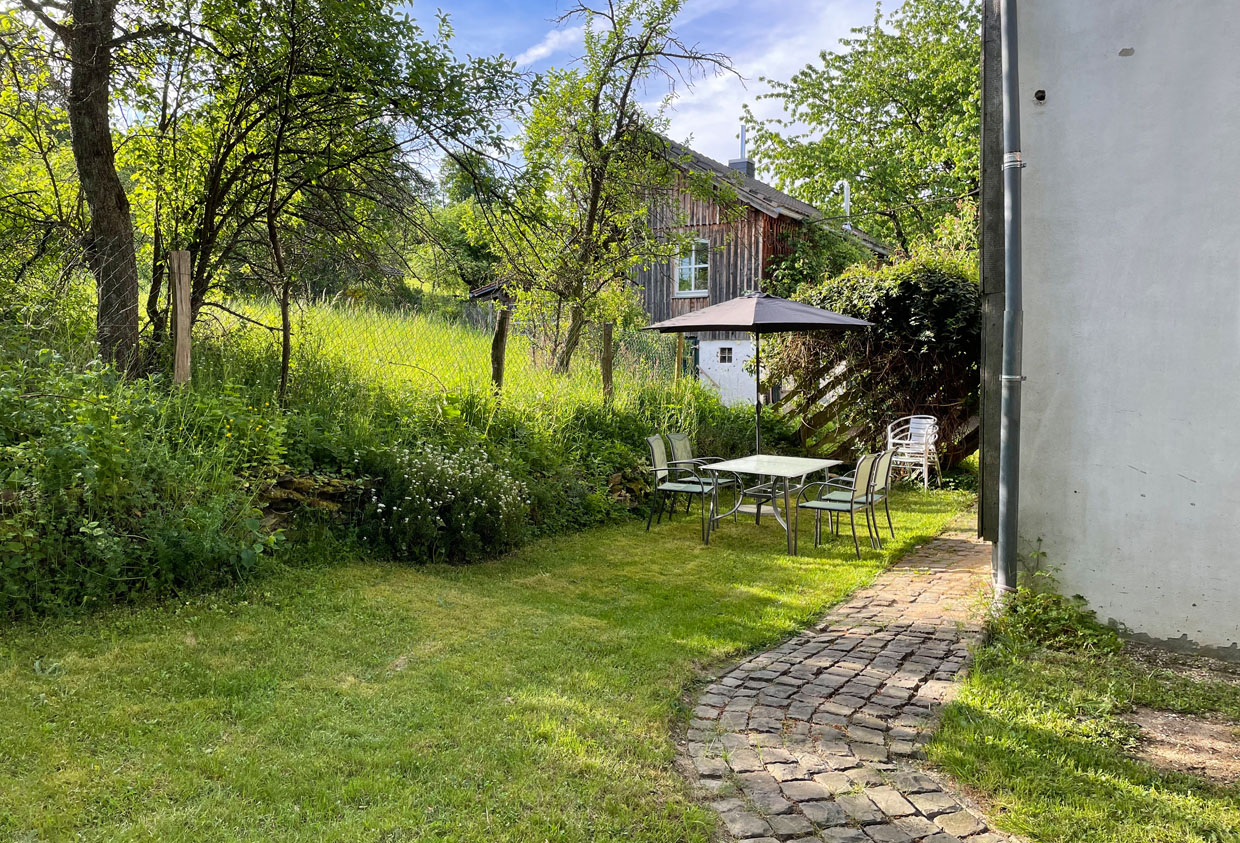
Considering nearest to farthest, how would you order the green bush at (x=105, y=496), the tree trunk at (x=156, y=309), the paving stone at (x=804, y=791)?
the paving stone at (x=804, y=791) → the green bush at (x=105, y=496) → the tree trunk at (x=156, y=309)

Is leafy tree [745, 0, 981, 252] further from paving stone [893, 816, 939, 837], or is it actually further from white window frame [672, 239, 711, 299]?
paving stone [893, 816, 939, 837]

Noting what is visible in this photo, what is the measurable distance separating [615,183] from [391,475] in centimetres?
577

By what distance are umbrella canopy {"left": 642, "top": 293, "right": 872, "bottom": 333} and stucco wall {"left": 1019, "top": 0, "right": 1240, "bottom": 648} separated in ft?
10.1

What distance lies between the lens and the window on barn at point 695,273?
1811 centimetres

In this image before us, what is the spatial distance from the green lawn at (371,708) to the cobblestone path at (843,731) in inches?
7.7

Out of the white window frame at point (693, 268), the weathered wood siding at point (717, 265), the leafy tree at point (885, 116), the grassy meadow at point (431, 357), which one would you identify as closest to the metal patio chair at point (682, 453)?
the grassy meadow at point (431, 357)

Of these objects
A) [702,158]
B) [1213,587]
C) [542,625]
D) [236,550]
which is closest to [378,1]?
[236,550]

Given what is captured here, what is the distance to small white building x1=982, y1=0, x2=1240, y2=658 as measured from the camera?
4.01 metres

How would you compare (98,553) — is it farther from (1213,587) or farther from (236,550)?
(1213,587)

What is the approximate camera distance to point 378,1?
20.6ft

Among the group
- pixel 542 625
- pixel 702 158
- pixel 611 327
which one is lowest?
pixel 542 625

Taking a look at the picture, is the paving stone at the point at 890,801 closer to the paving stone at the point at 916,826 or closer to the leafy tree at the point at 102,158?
the paving stone at the point at 916,826

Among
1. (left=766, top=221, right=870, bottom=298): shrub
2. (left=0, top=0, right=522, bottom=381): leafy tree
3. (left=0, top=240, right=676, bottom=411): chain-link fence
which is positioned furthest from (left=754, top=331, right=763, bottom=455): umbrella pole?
(left=766, top=221, right=870, bottom=298): shrub

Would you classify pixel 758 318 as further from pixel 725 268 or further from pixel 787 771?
pixel 725 268
